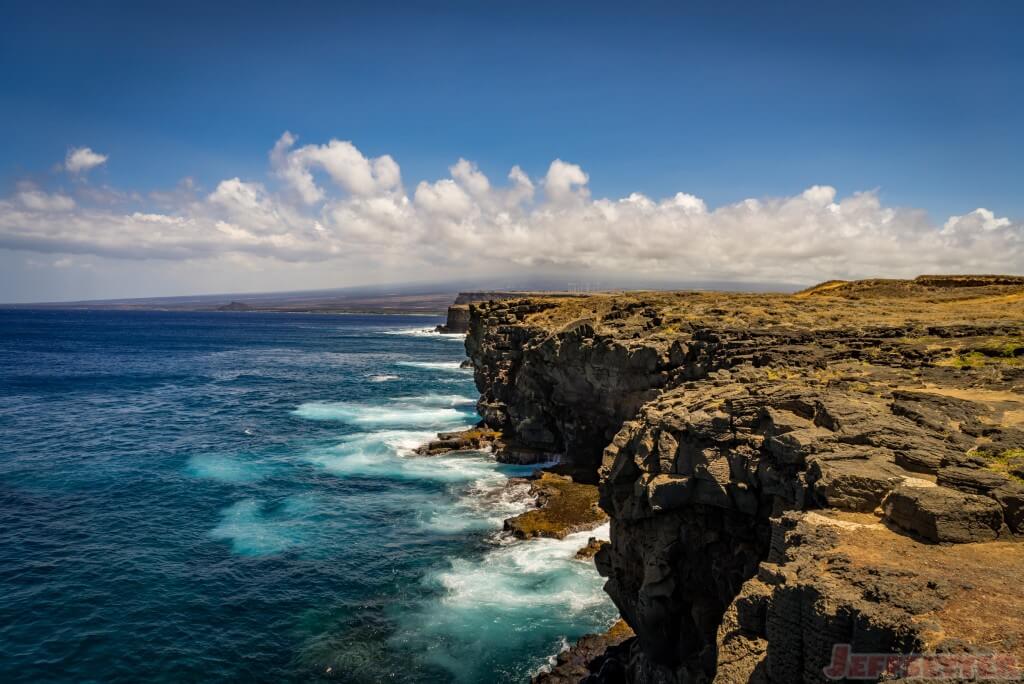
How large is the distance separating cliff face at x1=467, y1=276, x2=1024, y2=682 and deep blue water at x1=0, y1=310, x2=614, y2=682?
8.41 meters

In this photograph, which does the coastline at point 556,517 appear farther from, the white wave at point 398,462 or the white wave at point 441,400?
the white wave at point 441,400

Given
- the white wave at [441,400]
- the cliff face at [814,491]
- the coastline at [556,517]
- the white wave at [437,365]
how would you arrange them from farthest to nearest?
the white wave at [437,365] < the white wave at [441,400] < the coastline at [556,517] < the cliff face at [814,491]

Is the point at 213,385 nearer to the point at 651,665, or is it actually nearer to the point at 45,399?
the point at 45,399

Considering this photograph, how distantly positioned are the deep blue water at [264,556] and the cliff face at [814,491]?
841 centimetres

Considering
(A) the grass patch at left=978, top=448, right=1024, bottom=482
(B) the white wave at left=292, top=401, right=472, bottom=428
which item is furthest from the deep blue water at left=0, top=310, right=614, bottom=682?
(A) the grass patch at left=978, top=448, right=1024, bottom=482

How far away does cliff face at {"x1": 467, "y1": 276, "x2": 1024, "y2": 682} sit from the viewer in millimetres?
11812

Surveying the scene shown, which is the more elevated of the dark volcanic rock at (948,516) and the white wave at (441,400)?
the dark volcanic rock at (948,516)

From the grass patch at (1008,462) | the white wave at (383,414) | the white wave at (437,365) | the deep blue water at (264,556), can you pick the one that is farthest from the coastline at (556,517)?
the white wave at (437,365)

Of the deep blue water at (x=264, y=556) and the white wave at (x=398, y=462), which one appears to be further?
the white wave at (x=398, y=462)

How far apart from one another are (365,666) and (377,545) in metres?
12.5

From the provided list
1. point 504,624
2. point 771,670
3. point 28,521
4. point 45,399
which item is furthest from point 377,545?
point 45,399

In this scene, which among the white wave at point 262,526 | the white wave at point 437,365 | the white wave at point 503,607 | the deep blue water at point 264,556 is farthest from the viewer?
the white wave at point 437,365

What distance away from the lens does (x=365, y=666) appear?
25.4 m

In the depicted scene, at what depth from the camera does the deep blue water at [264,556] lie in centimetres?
2628
